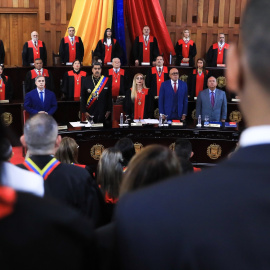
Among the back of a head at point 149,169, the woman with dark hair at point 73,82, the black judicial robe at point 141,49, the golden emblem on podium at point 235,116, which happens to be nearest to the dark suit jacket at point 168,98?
the golden emblem on podium at point 235,116

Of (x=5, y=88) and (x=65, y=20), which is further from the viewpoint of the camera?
(x=65, y=20)

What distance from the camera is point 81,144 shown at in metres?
7.62

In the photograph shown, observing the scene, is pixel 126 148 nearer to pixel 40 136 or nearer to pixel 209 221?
pixel 40 136

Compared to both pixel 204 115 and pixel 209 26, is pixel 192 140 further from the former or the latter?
pixel 209 26

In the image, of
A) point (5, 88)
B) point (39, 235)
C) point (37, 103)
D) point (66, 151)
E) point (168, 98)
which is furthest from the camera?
point (5, 88)

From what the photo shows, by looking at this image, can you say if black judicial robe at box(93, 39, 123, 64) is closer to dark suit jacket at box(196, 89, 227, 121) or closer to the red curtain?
the red curtain

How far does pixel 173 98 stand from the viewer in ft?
28.9

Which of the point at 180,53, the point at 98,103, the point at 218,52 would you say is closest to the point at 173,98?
the point at 98,103

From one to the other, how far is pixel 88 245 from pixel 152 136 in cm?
689

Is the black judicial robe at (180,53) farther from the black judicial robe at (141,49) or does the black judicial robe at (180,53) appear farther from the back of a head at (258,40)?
the back of a head at (258,40)

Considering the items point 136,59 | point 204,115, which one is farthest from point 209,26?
point 204,115

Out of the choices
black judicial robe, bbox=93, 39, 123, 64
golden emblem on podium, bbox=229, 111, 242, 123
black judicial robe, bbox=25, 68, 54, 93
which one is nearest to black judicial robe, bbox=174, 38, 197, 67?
black judicial robe, bbox=93, 39, 123, 64

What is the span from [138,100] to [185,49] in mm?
5078

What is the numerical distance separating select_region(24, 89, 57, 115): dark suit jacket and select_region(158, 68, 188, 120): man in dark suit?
6.45 ft
